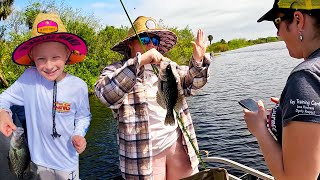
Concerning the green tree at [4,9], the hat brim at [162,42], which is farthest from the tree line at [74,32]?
the hat brim at [162,42]

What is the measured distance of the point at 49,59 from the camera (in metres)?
3.26

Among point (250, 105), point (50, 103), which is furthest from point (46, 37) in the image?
point (250, 105)

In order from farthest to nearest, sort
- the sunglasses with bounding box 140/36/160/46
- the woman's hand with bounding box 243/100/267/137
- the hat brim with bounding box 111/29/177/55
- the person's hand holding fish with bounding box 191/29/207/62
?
the hat brim with bounding box 111/29/177/55, the sunglasses with bounding box 140/36/160/46, the person's hand holding fish with bounding box 191/29/207/62, the woman's hand with bounding box 243/100/267/137

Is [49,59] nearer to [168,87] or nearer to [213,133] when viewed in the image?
[168,87]

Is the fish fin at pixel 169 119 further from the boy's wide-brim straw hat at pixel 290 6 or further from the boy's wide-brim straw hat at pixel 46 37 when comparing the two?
the boy's wide-brim straw hat at pixel 290 6

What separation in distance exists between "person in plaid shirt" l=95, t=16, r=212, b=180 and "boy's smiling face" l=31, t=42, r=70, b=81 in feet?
1.33

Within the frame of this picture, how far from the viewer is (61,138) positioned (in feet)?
10.7

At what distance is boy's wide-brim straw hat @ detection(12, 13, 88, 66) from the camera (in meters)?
3.25

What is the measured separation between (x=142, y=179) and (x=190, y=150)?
24.0 inches

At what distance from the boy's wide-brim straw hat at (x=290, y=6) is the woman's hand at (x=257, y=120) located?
0.57m

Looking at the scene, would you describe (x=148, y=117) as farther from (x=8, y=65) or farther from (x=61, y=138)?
(x=8, y=65)

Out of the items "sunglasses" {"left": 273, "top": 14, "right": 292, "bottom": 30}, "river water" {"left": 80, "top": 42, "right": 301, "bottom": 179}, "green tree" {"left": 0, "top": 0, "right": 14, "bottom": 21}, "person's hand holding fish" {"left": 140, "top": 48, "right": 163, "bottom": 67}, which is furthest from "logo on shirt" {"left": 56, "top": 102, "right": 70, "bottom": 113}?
"green tree" {"left": 0, "top": 0, "right": 14, "bottom": 21}

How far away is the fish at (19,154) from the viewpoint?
3.06 m

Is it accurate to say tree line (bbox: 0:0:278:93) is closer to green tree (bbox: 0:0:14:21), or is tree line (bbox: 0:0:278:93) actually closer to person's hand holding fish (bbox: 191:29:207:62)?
green tree (bbox: 0:0:14:21)
